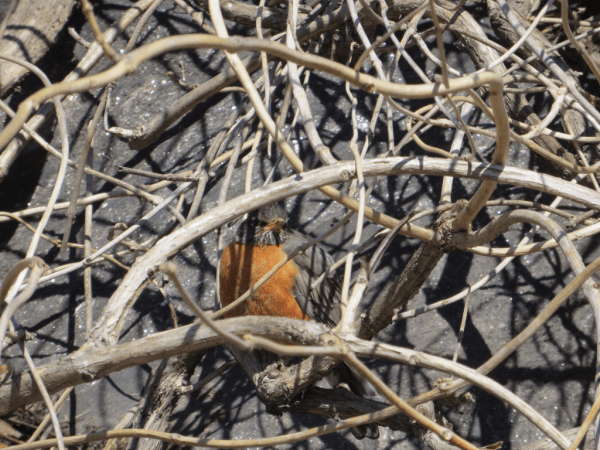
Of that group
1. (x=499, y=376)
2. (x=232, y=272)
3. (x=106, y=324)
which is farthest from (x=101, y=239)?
(x=499, y=376)

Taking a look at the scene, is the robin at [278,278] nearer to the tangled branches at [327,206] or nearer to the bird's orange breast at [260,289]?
the bird's orange breast at [260,289]

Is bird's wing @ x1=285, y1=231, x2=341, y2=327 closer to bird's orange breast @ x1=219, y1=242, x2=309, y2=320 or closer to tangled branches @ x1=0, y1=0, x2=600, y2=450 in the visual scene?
bird's orange breast @ x1=219, y1=242, x2=309, y2=320

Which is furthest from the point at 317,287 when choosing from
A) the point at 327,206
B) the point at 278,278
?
the point at 327,206

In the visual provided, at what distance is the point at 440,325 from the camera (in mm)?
2680

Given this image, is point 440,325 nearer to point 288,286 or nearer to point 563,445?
point 288,286

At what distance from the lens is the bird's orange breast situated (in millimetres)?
2283

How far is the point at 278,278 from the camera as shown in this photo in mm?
2326

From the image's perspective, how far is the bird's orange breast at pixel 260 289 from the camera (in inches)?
89.9

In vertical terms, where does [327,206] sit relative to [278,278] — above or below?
above

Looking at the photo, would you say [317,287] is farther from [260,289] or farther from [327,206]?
[327,206]

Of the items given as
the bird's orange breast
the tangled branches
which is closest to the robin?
the bird's orange breast

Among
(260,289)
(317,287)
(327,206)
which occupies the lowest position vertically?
(317,287)

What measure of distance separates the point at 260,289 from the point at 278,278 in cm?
10

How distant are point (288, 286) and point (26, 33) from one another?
2082 mm
